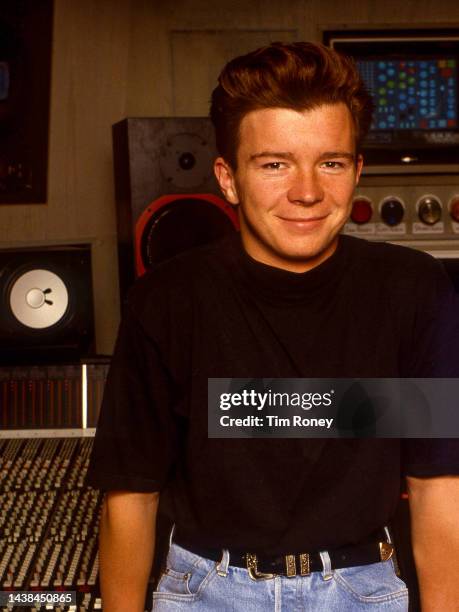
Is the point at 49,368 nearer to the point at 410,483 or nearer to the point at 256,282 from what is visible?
the point at 256,282

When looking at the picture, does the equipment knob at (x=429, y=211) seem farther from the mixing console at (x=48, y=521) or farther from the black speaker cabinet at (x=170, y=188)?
the mixing console at (x=48, y=521)

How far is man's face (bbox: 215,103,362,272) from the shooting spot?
1061 millimetres

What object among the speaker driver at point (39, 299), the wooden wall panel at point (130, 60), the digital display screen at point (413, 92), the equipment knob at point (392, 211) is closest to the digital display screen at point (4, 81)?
the wooden wall panel at point (130, 60)

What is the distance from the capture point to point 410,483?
1.18 meters

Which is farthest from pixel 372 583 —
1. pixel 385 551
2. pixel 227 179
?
pixel 227 179

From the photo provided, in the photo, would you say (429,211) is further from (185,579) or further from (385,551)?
(185,579)

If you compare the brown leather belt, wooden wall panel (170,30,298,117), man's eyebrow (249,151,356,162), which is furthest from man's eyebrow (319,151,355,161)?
wooden wall panel (170,30,298,117)

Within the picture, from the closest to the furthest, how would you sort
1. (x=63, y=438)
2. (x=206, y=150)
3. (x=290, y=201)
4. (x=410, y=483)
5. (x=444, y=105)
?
(x=290, y=201) → (x=410, y=483) → (x=63, y=438) → (x=206, y=150) → (x=444, y=105)

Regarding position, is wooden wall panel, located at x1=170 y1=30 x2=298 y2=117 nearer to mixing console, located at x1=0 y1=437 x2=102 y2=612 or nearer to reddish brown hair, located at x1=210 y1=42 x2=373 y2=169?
reddish brown hair, located at x1=210 y1=42 x2=373 y2=169

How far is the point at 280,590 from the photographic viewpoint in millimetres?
1062

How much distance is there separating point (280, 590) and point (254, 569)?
1.9 inches

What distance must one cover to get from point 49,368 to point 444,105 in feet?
3.73

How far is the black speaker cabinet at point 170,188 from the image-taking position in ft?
5.44

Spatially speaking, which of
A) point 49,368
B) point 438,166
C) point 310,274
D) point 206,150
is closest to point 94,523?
point 49,368
